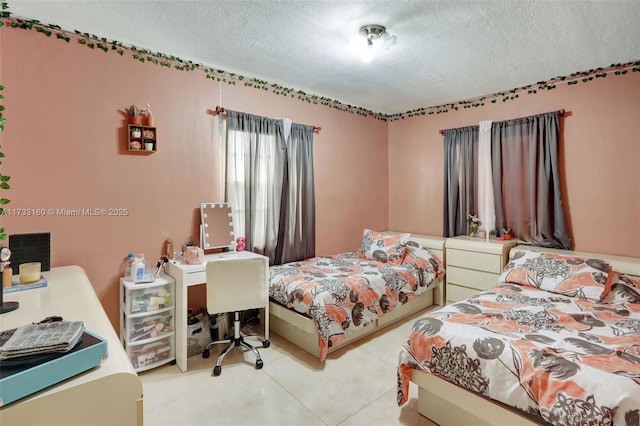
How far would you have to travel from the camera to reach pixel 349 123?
456 centimetres

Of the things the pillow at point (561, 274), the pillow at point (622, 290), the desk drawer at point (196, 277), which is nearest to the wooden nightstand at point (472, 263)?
the pillow at point (561, 274)

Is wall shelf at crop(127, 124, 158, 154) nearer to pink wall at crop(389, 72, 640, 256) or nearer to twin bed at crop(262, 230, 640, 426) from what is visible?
twin bed at crop(262, 230, 640, 426)

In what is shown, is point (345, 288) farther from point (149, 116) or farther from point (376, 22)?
point (149, 116)

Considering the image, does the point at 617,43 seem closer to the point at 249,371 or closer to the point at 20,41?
the point at 249,371

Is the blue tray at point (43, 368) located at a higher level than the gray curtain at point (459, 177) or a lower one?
lower

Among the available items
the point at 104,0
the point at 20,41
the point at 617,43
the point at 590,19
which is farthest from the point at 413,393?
the point at 20,41

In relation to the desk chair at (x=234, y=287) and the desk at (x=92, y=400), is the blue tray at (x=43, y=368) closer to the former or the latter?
the desk at (x=92, y=400)

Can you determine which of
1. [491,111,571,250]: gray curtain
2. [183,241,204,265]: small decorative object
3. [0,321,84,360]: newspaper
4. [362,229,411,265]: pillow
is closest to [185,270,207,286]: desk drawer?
[183,241,204,265]: small decorative object

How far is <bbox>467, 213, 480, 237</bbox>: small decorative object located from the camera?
13.7ft

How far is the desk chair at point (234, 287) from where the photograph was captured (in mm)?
2541

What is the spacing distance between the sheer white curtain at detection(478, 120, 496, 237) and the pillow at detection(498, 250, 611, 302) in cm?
90

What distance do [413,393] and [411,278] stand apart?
1.38 m

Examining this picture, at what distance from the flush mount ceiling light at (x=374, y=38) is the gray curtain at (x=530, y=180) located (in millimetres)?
2082

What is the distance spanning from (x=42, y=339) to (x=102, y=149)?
6.90 feet
